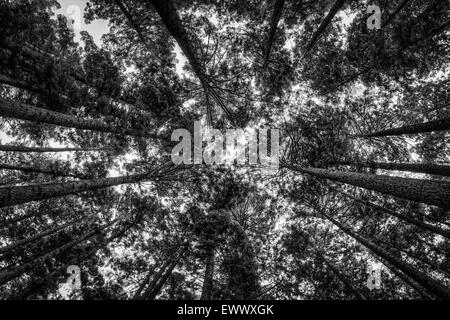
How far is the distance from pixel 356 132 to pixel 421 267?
22.3ft

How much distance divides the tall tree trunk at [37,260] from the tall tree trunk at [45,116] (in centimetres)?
532

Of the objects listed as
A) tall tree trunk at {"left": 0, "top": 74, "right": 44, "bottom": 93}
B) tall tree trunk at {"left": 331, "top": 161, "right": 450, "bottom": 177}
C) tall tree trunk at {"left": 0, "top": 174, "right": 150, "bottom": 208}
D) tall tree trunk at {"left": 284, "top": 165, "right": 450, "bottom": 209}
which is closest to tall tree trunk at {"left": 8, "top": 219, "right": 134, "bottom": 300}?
tall tree trunk at {"left": 0, "top": 174, "right": 150, "bottom": 208}

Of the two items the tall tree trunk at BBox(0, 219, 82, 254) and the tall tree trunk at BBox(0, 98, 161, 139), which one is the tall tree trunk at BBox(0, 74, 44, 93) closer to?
the tall tree trunk at BBox(0, 98, 161, 139)

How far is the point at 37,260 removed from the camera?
28.2ft

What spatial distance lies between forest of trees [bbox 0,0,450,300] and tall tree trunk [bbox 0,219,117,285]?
0.06 metres

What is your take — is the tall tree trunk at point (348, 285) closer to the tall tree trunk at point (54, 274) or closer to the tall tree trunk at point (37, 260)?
the tall tree trunk at point (54, 274)

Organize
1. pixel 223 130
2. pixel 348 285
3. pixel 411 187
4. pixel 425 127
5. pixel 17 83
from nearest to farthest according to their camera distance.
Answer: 1. pixel 411 187
2. pixel 17 83
3. pixel 425 127
4. pixel 348 285
5. pixel 223 130

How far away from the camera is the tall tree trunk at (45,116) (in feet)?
18.2

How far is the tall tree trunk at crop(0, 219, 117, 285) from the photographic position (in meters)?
7.71

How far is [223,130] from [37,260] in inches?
349

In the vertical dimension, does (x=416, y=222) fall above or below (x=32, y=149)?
below

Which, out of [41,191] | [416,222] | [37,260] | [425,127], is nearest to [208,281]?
[37,260]

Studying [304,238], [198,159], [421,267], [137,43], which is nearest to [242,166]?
[198,159]

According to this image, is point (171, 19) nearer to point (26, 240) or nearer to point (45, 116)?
point (45, 116)
